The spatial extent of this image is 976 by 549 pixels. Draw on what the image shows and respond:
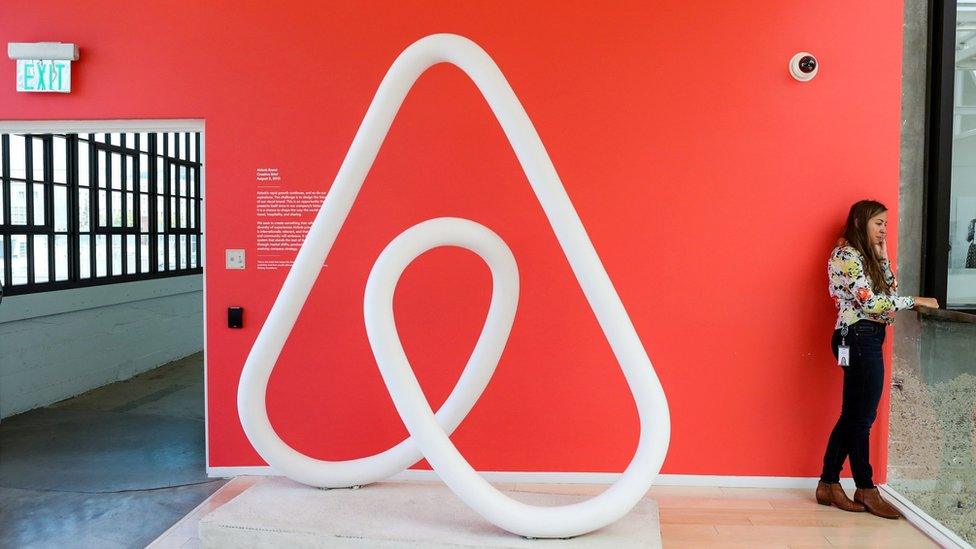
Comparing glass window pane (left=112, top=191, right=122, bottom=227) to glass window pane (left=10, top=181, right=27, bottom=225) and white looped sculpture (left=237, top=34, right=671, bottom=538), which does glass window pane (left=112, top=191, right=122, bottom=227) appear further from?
white looped sculpture (left=237, top=34, right=671, bottom=538)

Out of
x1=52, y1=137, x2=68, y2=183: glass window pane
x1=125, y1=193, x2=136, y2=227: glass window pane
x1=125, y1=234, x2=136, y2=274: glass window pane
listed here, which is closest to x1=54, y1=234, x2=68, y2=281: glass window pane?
x1=52, y1=137, x2=68, y2=183: glass window pane

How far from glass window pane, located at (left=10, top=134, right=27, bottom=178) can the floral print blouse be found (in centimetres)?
525

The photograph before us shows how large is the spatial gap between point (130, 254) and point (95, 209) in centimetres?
68

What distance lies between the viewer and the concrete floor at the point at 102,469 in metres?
2.97

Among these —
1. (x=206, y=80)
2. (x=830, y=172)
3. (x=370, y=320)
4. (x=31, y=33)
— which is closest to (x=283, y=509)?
(x=370, y=320)

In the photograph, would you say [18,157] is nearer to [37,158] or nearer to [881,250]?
[37,158]

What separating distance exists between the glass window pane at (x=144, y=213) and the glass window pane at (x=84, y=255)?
94cm

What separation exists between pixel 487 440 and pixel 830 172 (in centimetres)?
226

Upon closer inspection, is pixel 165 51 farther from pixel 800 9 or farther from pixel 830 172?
pixel 830 172

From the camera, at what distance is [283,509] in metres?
2.69

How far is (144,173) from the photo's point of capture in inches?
260

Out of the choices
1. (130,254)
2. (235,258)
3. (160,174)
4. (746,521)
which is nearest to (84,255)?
(130,254)

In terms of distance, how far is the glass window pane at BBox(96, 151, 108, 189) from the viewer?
229 inches

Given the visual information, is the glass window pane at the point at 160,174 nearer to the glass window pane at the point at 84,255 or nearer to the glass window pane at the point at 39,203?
the glass window pane at the point at 84,255
